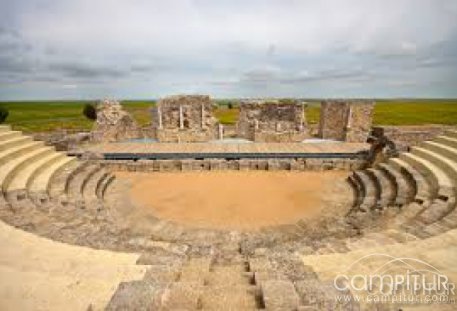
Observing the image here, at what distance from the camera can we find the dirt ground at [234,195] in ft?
29.1

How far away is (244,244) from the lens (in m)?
6.59

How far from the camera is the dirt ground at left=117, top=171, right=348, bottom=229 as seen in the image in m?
8.87

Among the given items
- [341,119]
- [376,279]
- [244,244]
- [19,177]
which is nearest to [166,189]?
[19,177]

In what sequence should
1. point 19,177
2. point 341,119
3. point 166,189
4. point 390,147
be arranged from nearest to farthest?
1. point 19,177
2. point 166,189
3. point 390,147
4. point 341,119

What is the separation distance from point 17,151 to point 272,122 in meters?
13.3

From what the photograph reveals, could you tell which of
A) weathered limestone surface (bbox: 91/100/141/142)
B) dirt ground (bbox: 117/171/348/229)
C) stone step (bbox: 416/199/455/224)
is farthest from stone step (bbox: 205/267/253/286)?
weathered limestone surface (bbox: 91/100/141/142)

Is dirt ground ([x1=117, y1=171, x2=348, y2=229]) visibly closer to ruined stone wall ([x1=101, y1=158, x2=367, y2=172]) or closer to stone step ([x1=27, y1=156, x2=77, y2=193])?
ruined stone wall ([x1=101, y1=158, x2=367, y2=172])

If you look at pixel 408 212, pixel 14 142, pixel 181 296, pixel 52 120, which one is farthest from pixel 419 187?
pixel 52 120

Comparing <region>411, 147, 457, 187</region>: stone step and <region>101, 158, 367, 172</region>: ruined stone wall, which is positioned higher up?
<region>411, 147, 457, 187</region>: stone step

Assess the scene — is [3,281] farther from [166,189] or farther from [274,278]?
[166,189]

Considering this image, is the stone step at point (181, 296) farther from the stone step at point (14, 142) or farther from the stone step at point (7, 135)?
the stone step at point (7, 135)

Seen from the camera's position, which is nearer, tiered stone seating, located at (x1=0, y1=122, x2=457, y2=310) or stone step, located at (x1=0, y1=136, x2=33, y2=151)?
tiered stone seating, located at (x1=0, y1=122, x2=457, y2=310)

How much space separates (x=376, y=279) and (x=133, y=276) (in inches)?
135

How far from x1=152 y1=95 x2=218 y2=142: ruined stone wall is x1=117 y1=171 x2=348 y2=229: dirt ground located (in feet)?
19.6
